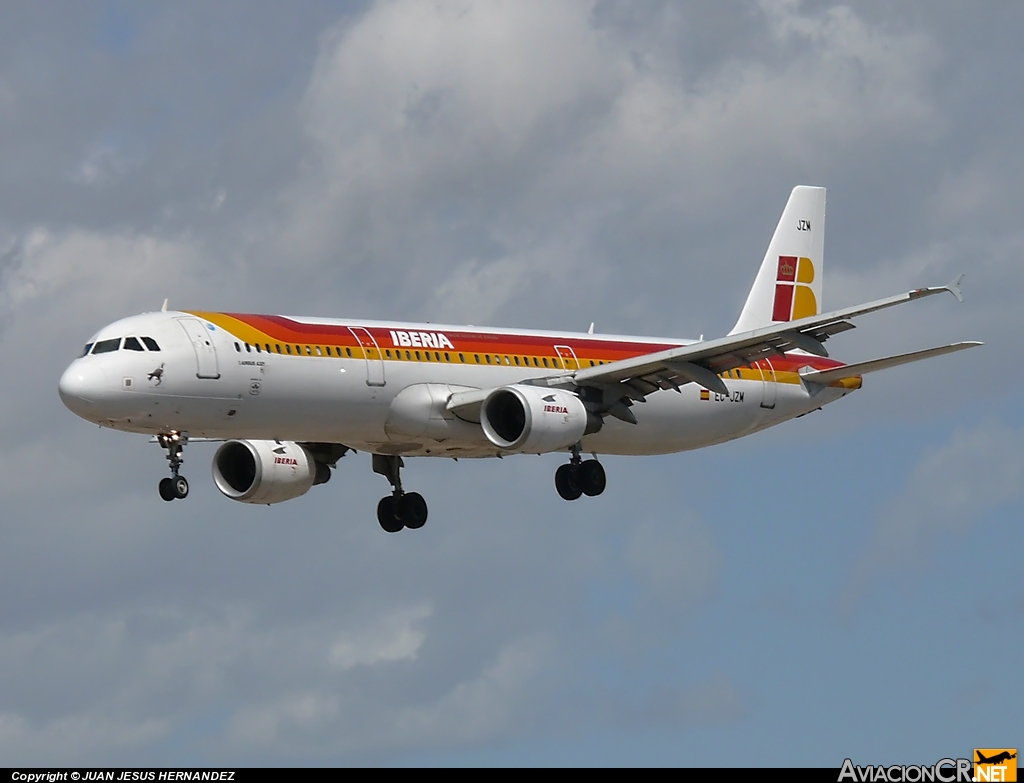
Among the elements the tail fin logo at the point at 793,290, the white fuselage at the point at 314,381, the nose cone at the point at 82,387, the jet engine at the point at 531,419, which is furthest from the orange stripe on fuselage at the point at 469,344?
the tail fin logo at the point at 793,290

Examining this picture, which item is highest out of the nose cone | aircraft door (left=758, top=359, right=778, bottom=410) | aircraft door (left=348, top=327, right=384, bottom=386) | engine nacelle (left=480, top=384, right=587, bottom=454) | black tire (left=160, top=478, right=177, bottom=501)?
aircraft door (left=758, top=359, right=778, bottom=410)

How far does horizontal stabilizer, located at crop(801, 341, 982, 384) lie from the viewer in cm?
5757

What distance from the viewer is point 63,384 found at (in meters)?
51.6

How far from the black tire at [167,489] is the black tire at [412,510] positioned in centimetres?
1237

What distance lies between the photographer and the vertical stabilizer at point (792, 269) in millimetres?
70000

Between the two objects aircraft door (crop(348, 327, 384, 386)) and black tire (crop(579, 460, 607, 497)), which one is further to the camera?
black tire (crop(579, 460, 607, 497))

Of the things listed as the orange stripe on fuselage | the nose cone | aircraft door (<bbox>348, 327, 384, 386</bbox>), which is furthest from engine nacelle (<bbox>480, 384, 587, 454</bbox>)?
the nose cone

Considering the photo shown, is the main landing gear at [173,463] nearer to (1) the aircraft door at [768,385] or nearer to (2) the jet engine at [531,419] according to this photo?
(2) the jet engine at [531,419]

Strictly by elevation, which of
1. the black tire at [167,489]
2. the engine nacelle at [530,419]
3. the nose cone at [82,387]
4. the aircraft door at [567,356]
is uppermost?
the aircraft door at [567,356]

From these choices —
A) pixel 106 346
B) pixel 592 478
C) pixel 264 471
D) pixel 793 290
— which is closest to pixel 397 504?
pixel 264 471

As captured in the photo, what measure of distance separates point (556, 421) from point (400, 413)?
4.36 meters

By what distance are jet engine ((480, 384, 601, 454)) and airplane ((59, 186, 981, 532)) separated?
43 millimetres

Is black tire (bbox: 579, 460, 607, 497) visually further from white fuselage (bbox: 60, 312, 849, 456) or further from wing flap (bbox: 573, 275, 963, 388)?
wing flap (bbox: 573, 275, 963, 388)

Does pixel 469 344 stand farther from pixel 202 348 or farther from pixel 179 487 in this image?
pixel 179 487
